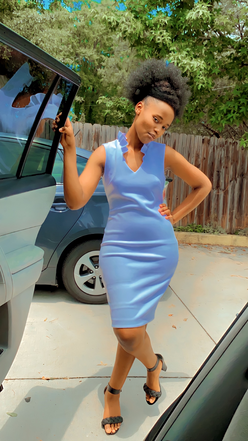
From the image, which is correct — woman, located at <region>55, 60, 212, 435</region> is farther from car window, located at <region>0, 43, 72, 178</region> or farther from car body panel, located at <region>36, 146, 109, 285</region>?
car body panel, located at <region>36, 146, 109, 285</region>

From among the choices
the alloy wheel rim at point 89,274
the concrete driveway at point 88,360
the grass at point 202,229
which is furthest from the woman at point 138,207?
the grass at point 202,229

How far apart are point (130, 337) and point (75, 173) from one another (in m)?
0.92

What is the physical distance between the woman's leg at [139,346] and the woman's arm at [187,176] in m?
0.74

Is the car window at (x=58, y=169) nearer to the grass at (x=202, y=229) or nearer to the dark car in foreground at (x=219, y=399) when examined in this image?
the dark car in foreground at (x=219, y=399)

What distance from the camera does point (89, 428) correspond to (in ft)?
7.06

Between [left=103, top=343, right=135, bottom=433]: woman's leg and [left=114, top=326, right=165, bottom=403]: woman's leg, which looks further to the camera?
[left=103, top=343, right=135, bottom=433]: woman's leg

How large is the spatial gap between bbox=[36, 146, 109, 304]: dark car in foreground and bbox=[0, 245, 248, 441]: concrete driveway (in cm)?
23

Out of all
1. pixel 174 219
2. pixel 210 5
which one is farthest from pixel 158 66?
pixel 210 5

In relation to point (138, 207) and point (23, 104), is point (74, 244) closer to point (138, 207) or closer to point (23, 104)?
point (138, 207)

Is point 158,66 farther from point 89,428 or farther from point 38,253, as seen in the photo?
point 89,428

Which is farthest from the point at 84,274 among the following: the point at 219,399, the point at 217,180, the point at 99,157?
the point at 217,180

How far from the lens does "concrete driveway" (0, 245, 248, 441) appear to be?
7.15 feet

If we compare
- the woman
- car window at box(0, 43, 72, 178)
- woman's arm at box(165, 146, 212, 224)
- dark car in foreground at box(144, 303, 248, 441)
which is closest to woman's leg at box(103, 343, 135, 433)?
the woman

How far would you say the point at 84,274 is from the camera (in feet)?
12.5
